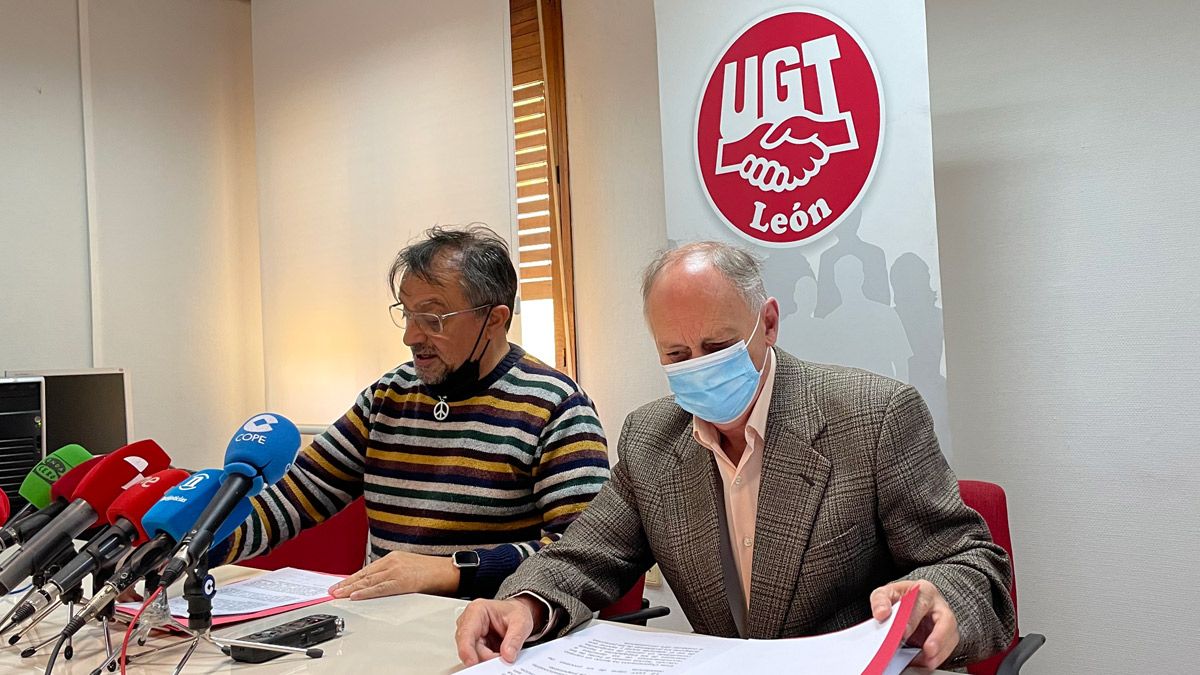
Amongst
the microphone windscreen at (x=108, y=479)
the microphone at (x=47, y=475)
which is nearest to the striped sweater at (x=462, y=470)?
the microphone at (x=47, y=475)

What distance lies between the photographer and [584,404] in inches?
92.2

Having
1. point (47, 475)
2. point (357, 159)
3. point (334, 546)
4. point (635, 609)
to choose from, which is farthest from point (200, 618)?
point (357, 159)

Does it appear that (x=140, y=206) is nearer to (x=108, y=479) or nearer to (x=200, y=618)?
(x=108, y=479)

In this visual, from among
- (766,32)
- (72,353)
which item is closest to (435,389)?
(766,32)

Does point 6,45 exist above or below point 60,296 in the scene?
above

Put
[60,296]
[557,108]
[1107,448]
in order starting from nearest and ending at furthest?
[1107,448]
[557,108]
[60,296]

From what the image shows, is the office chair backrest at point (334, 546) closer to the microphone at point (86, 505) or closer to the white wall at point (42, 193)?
the microphone at point (86, 505)

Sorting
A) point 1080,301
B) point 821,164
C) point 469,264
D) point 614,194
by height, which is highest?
point 614,194

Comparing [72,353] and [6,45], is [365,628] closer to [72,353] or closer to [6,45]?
[72,353]

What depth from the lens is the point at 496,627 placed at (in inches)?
57.2

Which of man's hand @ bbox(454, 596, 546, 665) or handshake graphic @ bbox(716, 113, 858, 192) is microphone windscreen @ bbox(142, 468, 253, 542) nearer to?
man's hand @ bbox(454, 596, 546, 665)

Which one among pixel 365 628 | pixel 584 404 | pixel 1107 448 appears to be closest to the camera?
pixel 365 628

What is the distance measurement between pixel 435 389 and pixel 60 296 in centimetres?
252

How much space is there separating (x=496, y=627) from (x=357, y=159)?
3111mm
